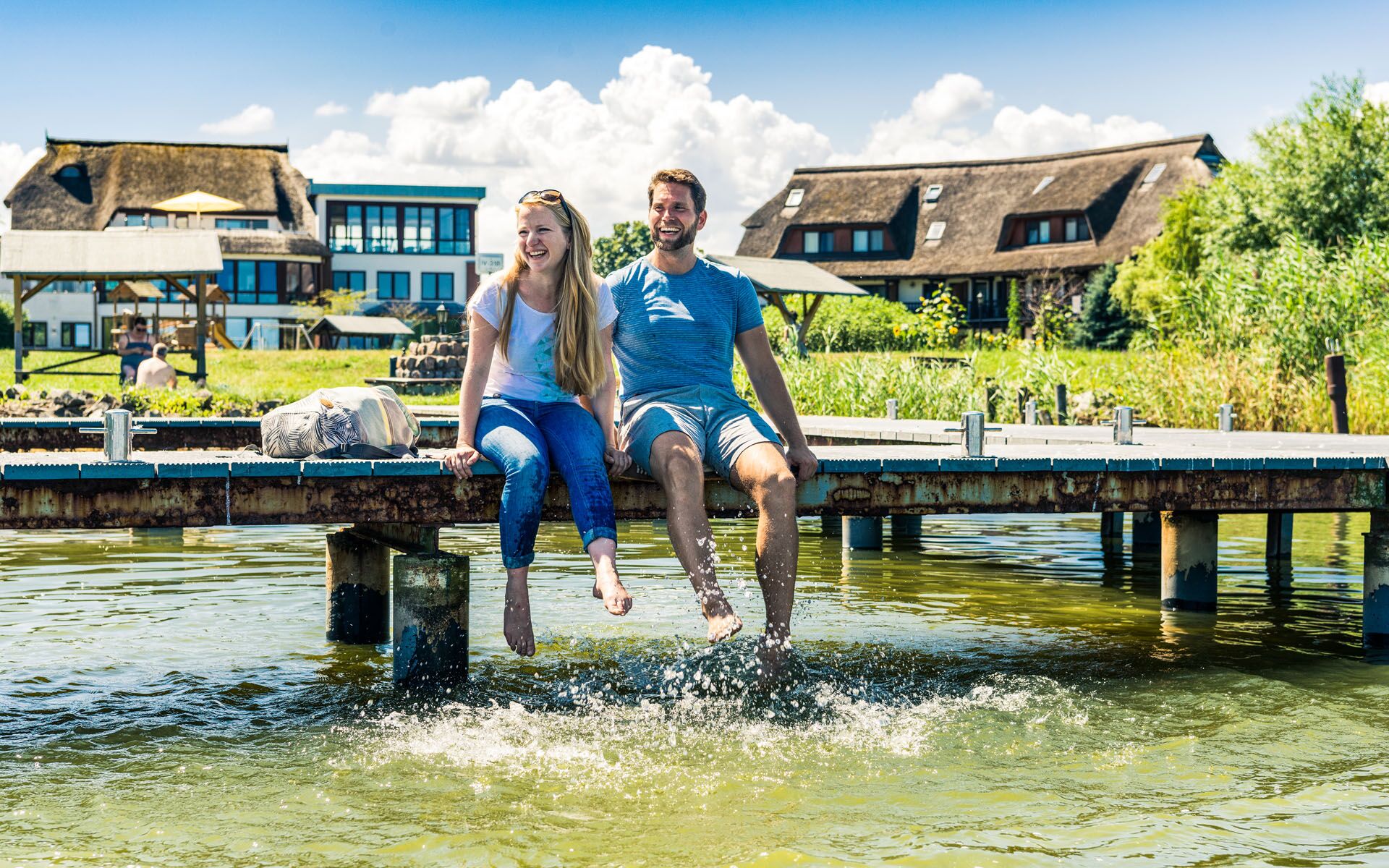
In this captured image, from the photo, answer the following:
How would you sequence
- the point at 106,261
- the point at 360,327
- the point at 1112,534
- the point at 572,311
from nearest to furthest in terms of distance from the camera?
the point at 572,311 → the point at 1112,534 → the point at 106,261 → the point at 360,327

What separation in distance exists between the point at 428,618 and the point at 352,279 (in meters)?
58.2

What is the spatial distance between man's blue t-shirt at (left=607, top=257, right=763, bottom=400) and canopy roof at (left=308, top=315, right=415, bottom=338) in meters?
43.3

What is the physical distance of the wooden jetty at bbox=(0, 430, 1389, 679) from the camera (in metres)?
6.93

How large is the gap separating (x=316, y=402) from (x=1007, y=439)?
23.8 ft

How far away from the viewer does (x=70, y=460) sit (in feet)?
23.4

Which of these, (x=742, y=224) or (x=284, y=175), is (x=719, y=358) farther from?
(x=284, y=175)

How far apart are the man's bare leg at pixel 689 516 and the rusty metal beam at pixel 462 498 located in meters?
0.45

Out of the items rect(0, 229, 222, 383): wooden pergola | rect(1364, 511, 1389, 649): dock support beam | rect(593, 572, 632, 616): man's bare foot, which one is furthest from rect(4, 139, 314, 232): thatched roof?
rect(593, 572, 632, 616): man's bare foot

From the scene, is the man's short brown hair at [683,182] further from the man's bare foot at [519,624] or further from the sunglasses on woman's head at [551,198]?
the man's bare foot at [519,624]

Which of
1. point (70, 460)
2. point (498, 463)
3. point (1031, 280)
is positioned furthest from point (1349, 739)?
point (1031, 280)

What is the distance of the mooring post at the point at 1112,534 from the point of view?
13.8m

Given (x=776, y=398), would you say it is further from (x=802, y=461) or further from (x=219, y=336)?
(x=219, y=336)

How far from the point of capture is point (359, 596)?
29.4 feet

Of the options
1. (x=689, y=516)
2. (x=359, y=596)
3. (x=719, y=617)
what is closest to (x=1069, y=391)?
(x=359, y=596)
